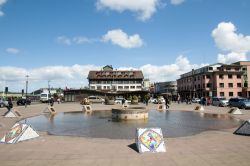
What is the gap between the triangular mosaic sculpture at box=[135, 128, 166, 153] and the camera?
8391 millimetres

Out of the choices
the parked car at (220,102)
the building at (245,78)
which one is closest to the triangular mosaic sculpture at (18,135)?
Result: the parked car at (220,102)

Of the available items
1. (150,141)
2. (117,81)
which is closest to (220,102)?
(150,141)

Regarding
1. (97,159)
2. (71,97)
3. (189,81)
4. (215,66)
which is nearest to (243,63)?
(215,66)

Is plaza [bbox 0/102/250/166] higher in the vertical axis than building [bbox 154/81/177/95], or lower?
lower

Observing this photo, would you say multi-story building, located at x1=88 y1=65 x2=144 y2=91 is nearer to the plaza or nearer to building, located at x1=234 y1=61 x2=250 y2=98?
building, located at x1=234 y1=61 x2=250 y2=98

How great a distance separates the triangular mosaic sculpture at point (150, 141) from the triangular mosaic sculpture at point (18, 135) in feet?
16.9

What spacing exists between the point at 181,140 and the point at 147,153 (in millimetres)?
2825

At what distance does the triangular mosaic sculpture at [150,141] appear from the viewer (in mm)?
8391

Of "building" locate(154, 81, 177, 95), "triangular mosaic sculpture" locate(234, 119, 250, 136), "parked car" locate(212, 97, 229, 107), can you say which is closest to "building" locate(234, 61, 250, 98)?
"parked car" locate(212, 97, 229, 107)

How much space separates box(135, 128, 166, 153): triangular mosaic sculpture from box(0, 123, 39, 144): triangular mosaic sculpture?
515 centimetres

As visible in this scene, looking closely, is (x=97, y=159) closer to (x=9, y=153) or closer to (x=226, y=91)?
(x=9, y=153)

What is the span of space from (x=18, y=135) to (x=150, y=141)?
5.76m

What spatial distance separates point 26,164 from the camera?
7078 millimetres

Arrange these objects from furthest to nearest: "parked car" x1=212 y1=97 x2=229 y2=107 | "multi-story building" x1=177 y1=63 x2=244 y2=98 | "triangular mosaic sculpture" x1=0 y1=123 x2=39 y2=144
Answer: "multi-story building" x1=177 y1=63 x2=244 y2=98, "parked car" x1=212 y1=97 x2=229 y2=107, "triangular mosaic sculpture" x1=0 y1=123 x2=39 y2=144
